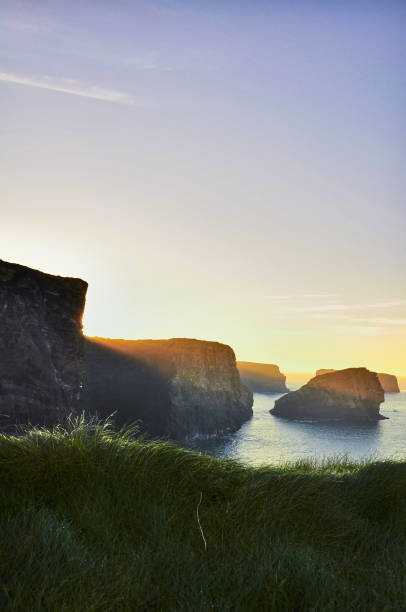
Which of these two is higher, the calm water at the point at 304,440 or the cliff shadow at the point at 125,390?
the cliff shadow at the point at 125,390

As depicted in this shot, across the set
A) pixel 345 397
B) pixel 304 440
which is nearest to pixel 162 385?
pixel 304 440

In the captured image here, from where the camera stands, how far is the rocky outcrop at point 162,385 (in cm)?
9606

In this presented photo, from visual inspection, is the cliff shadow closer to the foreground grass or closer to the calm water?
the calm water

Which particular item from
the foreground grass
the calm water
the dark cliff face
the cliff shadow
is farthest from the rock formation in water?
the foreground grass

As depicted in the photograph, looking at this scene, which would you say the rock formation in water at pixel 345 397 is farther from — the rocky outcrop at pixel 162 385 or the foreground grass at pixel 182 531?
the foreground grass at pixel 182 531

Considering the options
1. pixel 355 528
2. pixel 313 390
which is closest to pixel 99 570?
pixel 355 528

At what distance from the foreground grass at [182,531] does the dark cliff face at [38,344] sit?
37.2 metres

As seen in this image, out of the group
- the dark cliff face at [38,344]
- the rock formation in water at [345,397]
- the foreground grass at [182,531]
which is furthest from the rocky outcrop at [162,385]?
the foreground grass at [182,531]

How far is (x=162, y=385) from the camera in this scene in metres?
101

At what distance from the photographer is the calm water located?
81.7 metres

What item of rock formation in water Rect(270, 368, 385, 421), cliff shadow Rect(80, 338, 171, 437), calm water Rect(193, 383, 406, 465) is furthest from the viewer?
rock formation in water Rect(270, 368, 385, 421)

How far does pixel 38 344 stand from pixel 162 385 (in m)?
56.8

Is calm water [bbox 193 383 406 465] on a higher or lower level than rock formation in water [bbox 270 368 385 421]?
lower

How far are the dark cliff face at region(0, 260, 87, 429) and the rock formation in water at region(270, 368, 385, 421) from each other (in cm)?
10945
